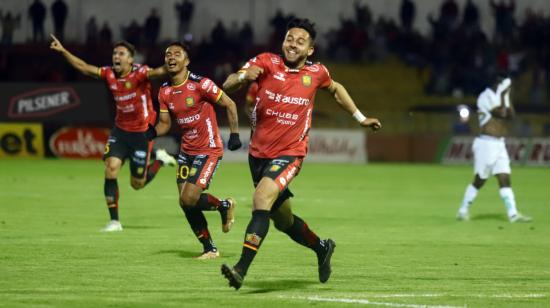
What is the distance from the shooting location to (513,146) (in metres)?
37.9

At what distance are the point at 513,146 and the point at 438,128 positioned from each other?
2.48 meters

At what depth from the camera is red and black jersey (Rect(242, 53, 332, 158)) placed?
10352mm

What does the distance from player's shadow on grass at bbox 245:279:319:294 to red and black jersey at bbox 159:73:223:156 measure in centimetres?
290

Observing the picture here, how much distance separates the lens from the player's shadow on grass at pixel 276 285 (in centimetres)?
1005

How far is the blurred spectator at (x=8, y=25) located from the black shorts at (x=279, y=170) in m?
28.6

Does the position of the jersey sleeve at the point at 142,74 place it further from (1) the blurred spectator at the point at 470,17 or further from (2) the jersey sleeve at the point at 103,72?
(1) the blurred spectator at the point at 470,17

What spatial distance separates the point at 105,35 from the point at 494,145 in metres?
22.0

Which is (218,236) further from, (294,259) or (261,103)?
(261,103)

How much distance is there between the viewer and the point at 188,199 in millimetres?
12781

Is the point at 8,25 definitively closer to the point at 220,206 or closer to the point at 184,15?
the point at 184,15

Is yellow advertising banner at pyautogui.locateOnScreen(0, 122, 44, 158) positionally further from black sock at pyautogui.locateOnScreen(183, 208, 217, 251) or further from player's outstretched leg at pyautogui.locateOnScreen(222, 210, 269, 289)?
player's outstretched leg at pyautogui.locateOnScreen(222, 210, 269, 289)

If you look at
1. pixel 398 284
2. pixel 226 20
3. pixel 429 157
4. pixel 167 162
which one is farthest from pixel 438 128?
pixel 398 284

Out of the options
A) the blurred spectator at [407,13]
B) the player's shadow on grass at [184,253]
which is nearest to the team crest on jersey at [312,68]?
the player's shadow on grass at [184,253]

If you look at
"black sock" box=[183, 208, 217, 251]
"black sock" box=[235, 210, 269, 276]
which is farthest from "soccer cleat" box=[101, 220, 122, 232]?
"black sock" box=[235, 210, 269, 276]
